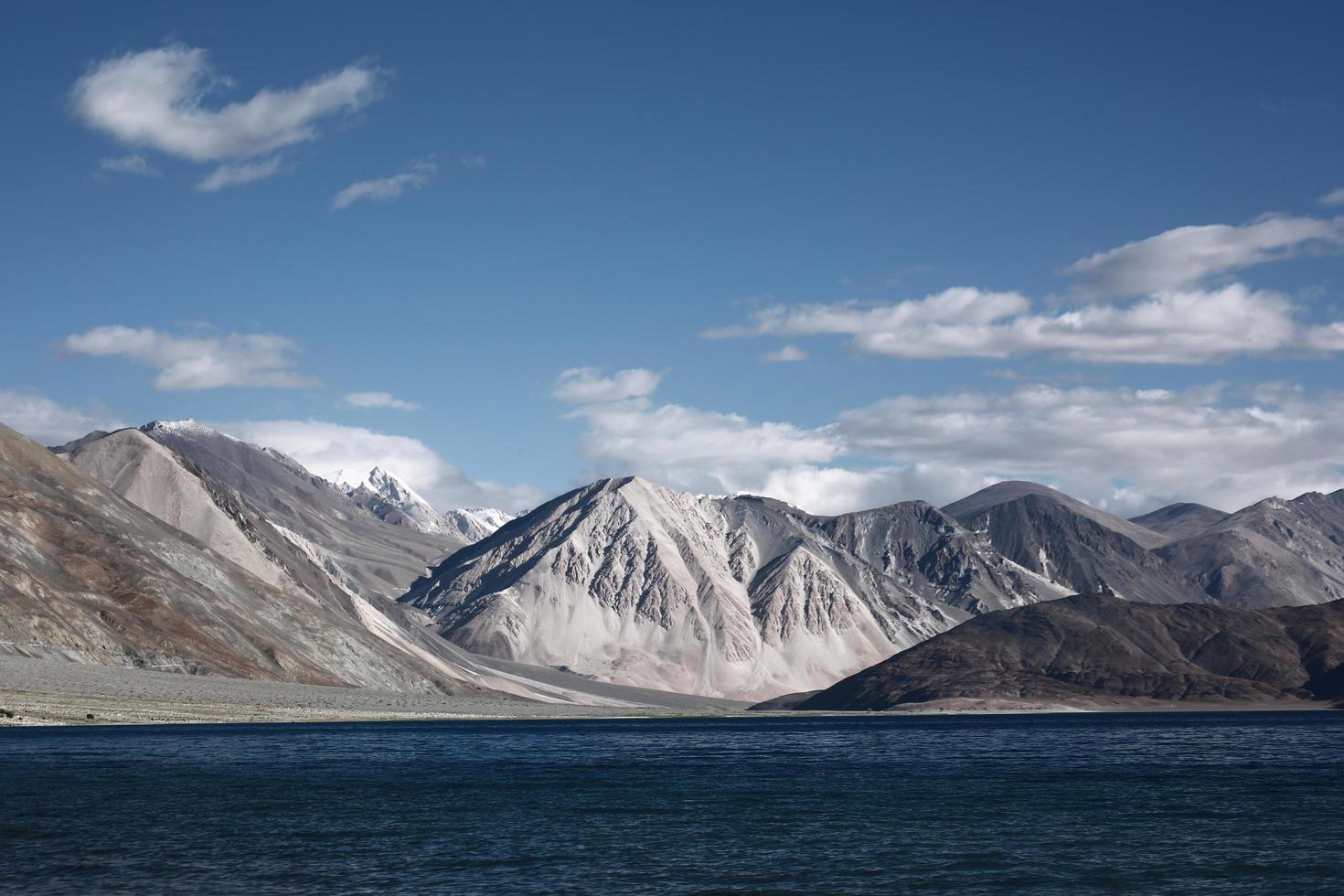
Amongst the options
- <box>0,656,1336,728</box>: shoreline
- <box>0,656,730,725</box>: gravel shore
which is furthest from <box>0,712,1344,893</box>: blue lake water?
<box>0,656,730,725</box>: gravel shore

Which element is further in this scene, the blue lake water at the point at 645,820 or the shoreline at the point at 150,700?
the shoreline at the point at 150,700

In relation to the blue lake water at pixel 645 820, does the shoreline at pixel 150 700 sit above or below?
above

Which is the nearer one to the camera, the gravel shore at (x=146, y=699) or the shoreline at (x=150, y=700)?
the shoreline at (x=150, y=700)

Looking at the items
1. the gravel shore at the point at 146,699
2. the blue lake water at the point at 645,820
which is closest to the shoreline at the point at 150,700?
the gravel shore at the point at 146,699

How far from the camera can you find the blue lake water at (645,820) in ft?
153

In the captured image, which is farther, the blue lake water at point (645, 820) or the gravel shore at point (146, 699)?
the gravel shore at point (146, 699)

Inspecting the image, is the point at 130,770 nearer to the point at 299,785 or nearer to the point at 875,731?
the point at 299,785

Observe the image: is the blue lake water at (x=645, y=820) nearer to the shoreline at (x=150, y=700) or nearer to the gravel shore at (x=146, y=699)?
the shoreline at (x=150, y=700)

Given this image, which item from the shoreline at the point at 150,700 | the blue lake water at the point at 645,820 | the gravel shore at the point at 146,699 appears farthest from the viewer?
the gravel shore at the point at 146,699

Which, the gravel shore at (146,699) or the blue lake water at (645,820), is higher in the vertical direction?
the gravel shore at (146,699)

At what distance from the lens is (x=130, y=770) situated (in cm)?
8375

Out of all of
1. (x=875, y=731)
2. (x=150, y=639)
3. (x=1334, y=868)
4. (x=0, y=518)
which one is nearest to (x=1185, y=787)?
(x=1334, y=868)

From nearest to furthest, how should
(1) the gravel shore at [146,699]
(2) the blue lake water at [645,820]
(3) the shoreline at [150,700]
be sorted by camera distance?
(2) the blue lake water at [645,820]
(3) the shoreline at [150,700]
(1) the gravel shore at [146,699]

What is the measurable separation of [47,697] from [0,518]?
61758mm
